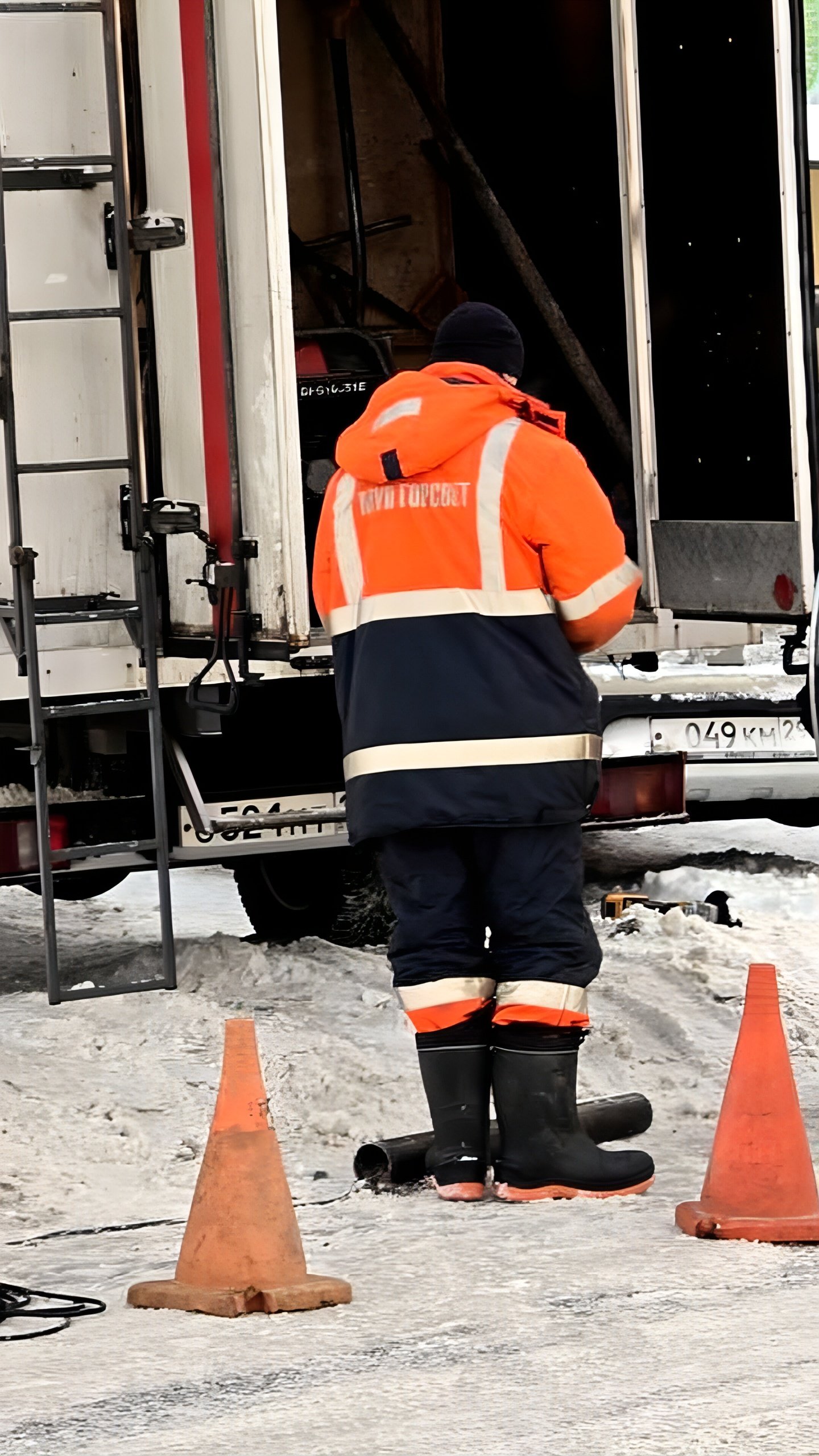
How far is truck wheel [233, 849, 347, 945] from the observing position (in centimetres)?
725

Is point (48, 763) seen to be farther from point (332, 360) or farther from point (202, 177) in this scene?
point (332, 360)

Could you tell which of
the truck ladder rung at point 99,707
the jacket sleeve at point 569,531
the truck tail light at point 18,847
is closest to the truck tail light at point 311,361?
the truck ladder rung at point 99,707

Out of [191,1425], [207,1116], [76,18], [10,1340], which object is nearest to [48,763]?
[207,1116]

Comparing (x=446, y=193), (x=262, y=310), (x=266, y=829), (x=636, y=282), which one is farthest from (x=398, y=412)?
(x=446, y=193)

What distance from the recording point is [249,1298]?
3.82 meters

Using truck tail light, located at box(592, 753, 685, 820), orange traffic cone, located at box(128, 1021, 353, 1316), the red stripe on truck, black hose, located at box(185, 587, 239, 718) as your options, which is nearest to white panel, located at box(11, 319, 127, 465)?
the red stripe on truck

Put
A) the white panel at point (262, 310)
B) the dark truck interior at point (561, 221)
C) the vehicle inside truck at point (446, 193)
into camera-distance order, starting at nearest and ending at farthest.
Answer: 1. the white panel at point (262, 310)
2. the dark truck interior at point (561, 221)
3. the vehicle inside truck at point (446, 193)

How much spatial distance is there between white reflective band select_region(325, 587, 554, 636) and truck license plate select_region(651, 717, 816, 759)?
263 centimetres

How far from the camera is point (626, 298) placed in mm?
6883

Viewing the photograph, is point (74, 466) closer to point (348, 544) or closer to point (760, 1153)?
point (348, 544)

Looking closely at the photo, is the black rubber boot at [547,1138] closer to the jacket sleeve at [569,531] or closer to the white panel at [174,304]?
the jacket sleeve at [569,531]

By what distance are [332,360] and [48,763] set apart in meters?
2.34

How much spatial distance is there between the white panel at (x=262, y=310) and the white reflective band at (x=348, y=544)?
1231 mm

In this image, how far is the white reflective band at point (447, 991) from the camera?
4.70 metres
